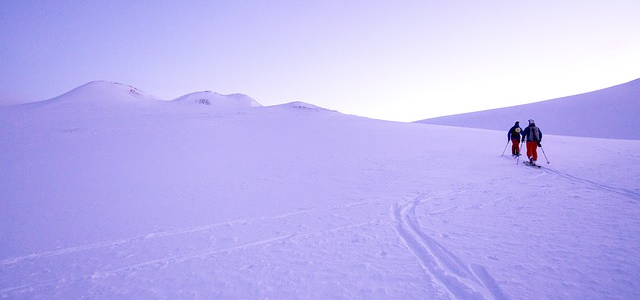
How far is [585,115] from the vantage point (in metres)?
46.0

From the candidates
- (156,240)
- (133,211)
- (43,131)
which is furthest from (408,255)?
(43,131)

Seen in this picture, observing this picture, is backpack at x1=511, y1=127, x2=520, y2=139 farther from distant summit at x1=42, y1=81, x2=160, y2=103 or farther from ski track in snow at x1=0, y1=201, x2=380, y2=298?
distant summit at x1=42, y1=81, x2=160, y2=103

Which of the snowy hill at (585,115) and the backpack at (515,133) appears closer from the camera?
the backpack at (515,133)

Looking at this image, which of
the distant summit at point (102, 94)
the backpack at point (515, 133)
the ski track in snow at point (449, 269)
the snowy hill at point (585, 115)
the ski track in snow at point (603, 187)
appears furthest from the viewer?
the snowy hill at point (585, 115)

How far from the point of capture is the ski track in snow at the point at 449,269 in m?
3.52

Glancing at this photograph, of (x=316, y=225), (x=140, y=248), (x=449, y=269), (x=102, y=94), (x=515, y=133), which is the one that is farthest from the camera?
(x=102, y=94)

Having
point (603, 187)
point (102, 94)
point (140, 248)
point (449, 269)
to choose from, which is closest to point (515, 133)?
point (603, 187)

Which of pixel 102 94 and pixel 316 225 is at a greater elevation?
pixel 102 94

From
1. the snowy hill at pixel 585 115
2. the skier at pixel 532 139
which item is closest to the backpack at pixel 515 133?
the skier at pixel 532 139

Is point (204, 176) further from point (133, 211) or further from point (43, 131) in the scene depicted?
point (43, 131)

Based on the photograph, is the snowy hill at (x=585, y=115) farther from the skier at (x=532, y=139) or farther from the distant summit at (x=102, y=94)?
the distant summit at (x=102, y=94)

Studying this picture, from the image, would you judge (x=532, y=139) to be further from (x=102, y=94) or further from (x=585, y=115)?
(x=585, y=115)

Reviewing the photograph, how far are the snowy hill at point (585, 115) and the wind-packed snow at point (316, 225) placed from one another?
3626 cm

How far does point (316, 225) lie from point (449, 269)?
2835 millimetres
